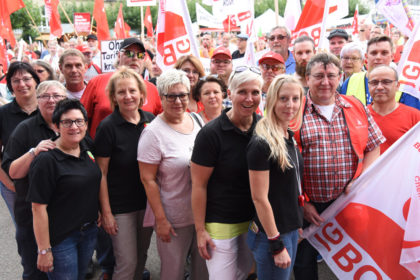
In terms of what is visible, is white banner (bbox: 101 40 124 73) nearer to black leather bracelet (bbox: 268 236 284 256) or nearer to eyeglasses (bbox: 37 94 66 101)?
eyeglasses (bbox: 37 94 66 101)

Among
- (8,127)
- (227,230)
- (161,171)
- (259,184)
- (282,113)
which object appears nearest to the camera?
(259,184)

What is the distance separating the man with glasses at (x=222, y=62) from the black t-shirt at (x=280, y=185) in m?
2.58

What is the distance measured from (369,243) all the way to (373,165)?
0.63m

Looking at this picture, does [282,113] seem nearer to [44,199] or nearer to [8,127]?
[44,199]

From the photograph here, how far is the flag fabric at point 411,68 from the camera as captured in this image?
143 inches

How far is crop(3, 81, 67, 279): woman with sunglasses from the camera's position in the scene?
110 inches

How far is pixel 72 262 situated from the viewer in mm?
2783

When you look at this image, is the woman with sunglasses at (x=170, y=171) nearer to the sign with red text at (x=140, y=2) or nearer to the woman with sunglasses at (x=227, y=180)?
the woman with sunglasses at (x=227, y=180)

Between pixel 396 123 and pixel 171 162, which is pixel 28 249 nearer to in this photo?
pixel 171 162

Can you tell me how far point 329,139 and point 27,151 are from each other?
7.97 feet

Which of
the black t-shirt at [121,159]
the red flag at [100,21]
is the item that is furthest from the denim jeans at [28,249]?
the red flag at [100,21]

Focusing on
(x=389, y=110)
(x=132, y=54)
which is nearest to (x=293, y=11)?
(x=132, y=54)

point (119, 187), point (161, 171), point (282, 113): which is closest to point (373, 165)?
point (282, 113)

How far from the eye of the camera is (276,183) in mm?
2393
